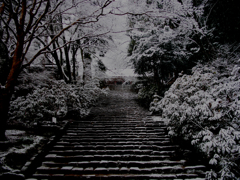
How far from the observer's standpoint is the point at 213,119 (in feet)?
12.1

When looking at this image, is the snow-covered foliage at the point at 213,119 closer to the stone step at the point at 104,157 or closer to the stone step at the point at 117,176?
the stone step at the point at 117,176

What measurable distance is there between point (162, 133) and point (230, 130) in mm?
2873

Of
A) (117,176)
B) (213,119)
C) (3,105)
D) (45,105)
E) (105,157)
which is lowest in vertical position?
(117,176)

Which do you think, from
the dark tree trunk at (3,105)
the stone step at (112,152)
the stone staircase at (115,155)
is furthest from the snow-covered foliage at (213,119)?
the dark tree trunk at (3,105)

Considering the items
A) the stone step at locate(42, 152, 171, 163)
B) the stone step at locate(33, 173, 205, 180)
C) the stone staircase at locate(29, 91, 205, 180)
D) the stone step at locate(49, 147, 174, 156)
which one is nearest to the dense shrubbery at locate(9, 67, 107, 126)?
the stone staircase at locate(29, 91, 205, 180)

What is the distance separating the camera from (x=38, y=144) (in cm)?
470

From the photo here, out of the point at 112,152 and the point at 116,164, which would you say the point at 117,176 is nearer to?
the point at 116,164

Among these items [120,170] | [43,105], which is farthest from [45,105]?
[120,170]

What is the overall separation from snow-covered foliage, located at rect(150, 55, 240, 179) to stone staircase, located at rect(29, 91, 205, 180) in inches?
30.8

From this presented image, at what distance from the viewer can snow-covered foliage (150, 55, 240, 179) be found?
3.18 m

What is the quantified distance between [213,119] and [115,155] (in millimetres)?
3292

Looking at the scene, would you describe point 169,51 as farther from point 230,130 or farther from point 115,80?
point 115,80

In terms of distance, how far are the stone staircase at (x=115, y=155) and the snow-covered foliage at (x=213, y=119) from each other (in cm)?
78

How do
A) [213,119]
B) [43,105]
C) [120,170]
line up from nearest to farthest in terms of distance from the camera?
[213,119] → [120,170] → [43,105]
